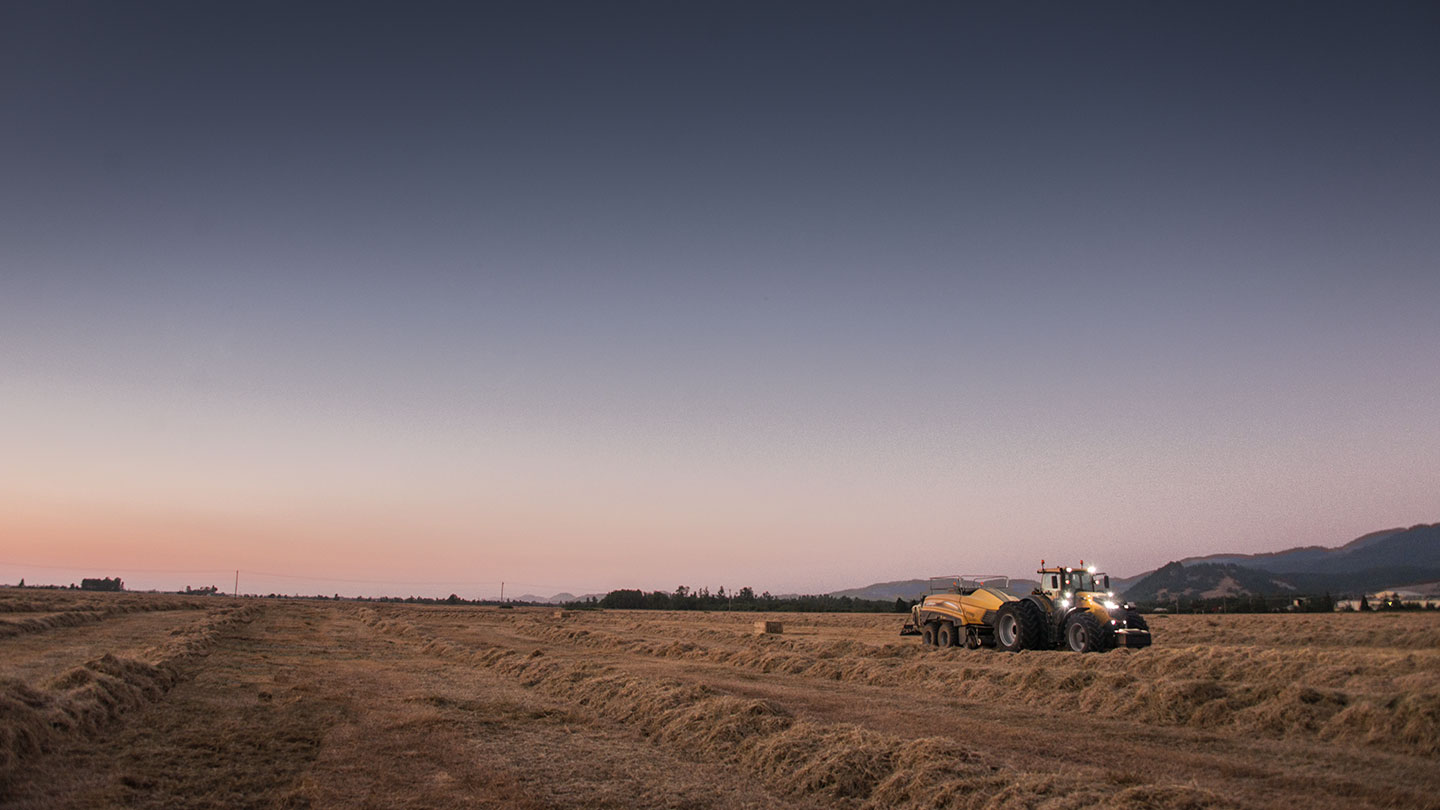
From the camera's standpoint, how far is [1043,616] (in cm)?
2523

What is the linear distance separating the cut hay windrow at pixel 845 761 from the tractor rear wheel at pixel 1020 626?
43.8 feet

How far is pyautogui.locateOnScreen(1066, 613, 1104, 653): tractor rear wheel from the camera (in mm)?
22906

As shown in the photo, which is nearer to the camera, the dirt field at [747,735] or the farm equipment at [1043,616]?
the dirt field at [747,735]

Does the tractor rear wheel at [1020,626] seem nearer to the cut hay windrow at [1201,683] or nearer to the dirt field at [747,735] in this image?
the cut hay windrow at [1201,683]

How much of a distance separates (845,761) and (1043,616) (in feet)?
56.7

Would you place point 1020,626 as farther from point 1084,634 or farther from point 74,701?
point 74,701

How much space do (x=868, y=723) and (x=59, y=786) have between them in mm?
12006

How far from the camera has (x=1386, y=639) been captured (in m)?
32.5

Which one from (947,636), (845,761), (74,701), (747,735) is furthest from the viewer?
(947,636)

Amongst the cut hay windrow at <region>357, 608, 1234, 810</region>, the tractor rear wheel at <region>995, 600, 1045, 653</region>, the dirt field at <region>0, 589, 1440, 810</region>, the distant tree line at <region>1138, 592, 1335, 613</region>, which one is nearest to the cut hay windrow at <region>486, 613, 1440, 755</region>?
the dirt field at <region>0, 589, 1440, 810</region>

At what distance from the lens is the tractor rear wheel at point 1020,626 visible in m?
24.8

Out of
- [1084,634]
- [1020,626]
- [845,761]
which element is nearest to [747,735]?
[845,761]

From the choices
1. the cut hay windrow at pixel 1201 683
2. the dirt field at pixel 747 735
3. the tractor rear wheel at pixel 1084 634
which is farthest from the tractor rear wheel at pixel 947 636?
the dirt field at pixel 747 735

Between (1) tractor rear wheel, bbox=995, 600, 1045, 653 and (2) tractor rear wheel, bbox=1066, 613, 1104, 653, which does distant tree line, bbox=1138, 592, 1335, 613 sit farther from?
(2) tractor rear wheel, bbox=1066, 613, 1104, 653
